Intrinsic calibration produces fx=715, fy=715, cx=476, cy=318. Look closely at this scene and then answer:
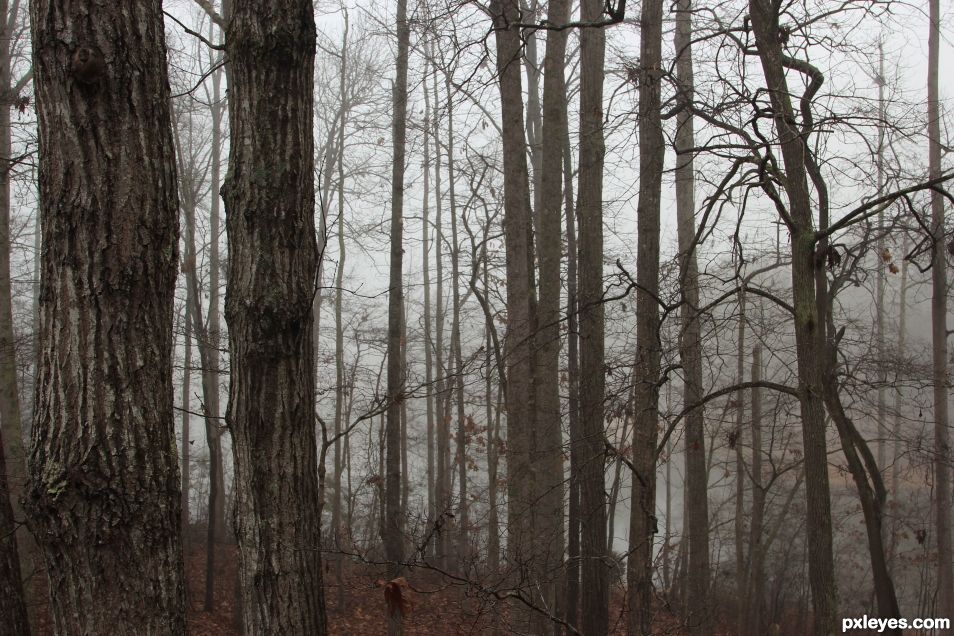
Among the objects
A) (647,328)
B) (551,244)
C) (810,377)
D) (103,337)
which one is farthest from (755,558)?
(103,337)

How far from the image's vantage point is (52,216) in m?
2.39

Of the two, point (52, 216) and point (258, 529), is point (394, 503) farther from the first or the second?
point (52, 216)

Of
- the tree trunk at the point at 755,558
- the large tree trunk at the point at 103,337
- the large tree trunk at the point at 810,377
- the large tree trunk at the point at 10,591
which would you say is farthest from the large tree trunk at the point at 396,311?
the large tree trunk at the point at 103,337

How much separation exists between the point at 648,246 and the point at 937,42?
12256 millimetres

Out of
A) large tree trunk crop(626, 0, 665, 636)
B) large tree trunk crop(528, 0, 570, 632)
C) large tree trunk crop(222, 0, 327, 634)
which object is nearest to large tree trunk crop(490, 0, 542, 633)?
large tree trunk crop(528, 0, 570, 632)

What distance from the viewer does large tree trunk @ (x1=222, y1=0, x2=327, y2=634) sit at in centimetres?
323

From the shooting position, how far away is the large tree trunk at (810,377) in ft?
16.0

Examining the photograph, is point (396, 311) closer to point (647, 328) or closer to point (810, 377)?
point (647, 328)

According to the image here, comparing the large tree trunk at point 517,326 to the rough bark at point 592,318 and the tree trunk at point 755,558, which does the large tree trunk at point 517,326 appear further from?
the tree trunk at point 755,558

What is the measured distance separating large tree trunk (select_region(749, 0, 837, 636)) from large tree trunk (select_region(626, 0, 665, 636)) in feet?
3.38

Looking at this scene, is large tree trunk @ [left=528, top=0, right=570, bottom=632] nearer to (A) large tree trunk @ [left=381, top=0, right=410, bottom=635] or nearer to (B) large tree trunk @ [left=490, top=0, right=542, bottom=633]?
(B) large tree trunk @ [left=490, top=0, right=542, bottom=633]

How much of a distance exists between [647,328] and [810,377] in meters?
1.36

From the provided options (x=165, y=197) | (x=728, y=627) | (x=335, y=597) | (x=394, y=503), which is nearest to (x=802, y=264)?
(x=165, y=197)

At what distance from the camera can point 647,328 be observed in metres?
5.92
